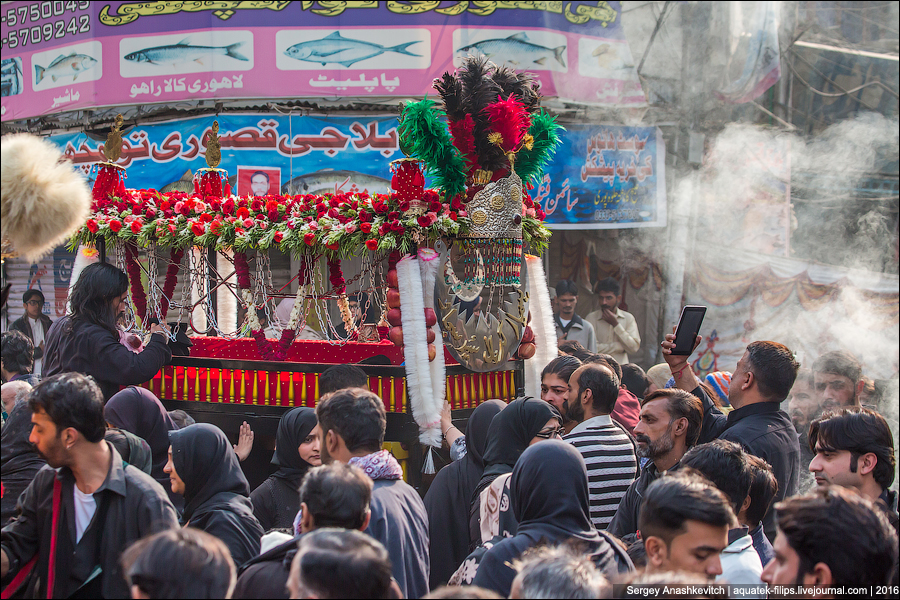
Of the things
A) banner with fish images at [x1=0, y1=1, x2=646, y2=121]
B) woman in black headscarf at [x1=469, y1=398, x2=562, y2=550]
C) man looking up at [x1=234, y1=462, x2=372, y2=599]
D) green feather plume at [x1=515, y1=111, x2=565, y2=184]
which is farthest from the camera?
banner with fish images at [x1=0, y1=1, x2=646, y2=121]

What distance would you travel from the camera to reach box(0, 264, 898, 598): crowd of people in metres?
1.87

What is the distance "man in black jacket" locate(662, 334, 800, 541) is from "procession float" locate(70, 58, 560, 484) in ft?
6.79

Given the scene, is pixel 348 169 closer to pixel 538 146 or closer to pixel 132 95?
pixel 132 95

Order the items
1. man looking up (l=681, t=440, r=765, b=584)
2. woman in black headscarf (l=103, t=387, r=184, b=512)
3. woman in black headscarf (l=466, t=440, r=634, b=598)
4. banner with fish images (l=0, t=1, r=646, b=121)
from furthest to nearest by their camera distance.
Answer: banner with fish images (l=0, t=1, r=646, b=121) → woman in black headscarf (l=103, t=387, r=184, b=512) → man looking up (l=681, t=440, r=765, b=584) → woman in black headscarf (l=466, t=440, r=634, b=598)

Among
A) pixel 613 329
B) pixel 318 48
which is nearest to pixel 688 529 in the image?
pixel 613 329

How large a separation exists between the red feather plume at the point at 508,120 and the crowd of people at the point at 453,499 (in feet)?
6.23

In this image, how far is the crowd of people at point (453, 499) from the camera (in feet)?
6.14

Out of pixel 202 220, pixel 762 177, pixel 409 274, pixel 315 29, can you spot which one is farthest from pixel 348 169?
pixel 762 177

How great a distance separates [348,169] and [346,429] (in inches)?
270

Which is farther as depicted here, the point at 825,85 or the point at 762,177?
the point at 825,85

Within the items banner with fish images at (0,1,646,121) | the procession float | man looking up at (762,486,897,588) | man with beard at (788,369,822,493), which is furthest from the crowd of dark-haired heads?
banner with fish images at (0,1,646,121)

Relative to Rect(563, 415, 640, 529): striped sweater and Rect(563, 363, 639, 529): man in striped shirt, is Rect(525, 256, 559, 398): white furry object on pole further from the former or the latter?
Rect(563, 415, 640, 529): striped sweater

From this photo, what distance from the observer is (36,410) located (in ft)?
8.16

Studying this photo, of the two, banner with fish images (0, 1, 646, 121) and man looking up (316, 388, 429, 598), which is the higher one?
banner with fish images (0, 1, 646, 121)
